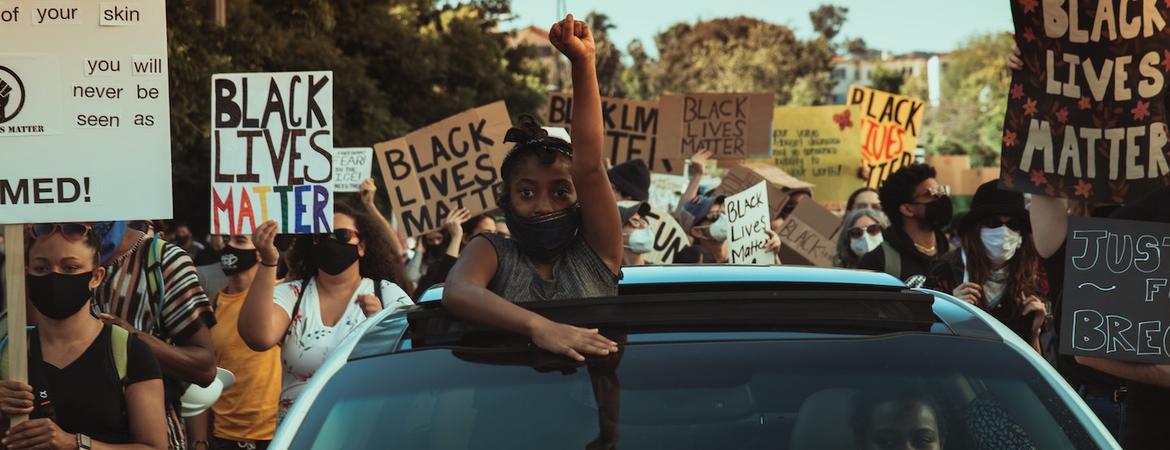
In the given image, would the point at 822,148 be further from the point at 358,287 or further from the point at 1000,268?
the point at 358,287

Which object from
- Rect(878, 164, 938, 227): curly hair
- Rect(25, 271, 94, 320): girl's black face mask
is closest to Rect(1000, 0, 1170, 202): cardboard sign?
Rect(25, 271, 94, 320): girl's black face mask

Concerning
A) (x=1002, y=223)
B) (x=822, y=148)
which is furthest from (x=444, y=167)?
(x=822, y=148)

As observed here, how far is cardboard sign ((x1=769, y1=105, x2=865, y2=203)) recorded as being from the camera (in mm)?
18766

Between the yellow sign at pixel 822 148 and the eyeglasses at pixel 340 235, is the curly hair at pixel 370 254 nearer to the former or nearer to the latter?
the eyeglasses at pixel 340 235

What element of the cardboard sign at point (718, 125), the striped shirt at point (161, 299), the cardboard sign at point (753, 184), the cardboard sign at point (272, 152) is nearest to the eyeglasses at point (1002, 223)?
the cardboard sign at point (272, 152)

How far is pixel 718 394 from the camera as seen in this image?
3430 mm

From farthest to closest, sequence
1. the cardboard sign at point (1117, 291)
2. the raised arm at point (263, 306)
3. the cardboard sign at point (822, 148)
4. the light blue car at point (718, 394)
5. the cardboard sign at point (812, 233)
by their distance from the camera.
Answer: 1. the cardboard sign at point (822, 148)
2. the cardboard sign at point (812, 233)
3. the raised arm at point (263, 306)
4. the cardboard sign at point (1117, 291)
5. the light blue car at point (718, 394)

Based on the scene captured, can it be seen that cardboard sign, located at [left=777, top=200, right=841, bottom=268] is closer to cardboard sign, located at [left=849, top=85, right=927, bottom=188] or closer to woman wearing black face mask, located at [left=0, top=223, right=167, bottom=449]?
cardboard sign, located at [left=849, top=85, right=927, bottom=188]

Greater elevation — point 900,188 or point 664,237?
point 900,188

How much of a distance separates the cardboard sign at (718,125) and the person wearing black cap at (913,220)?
7158 mm

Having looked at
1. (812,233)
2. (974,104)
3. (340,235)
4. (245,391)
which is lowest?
(974,104)

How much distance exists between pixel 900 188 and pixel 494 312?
5304 mm

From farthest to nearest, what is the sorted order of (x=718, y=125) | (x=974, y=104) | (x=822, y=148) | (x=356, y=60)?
1. (x=974, y=104)
2. (x=356, y=60)
3. (x=822, y=148)
4. (x=718, y=125)

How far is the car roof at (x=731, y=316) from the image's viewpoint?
361 centimetres
